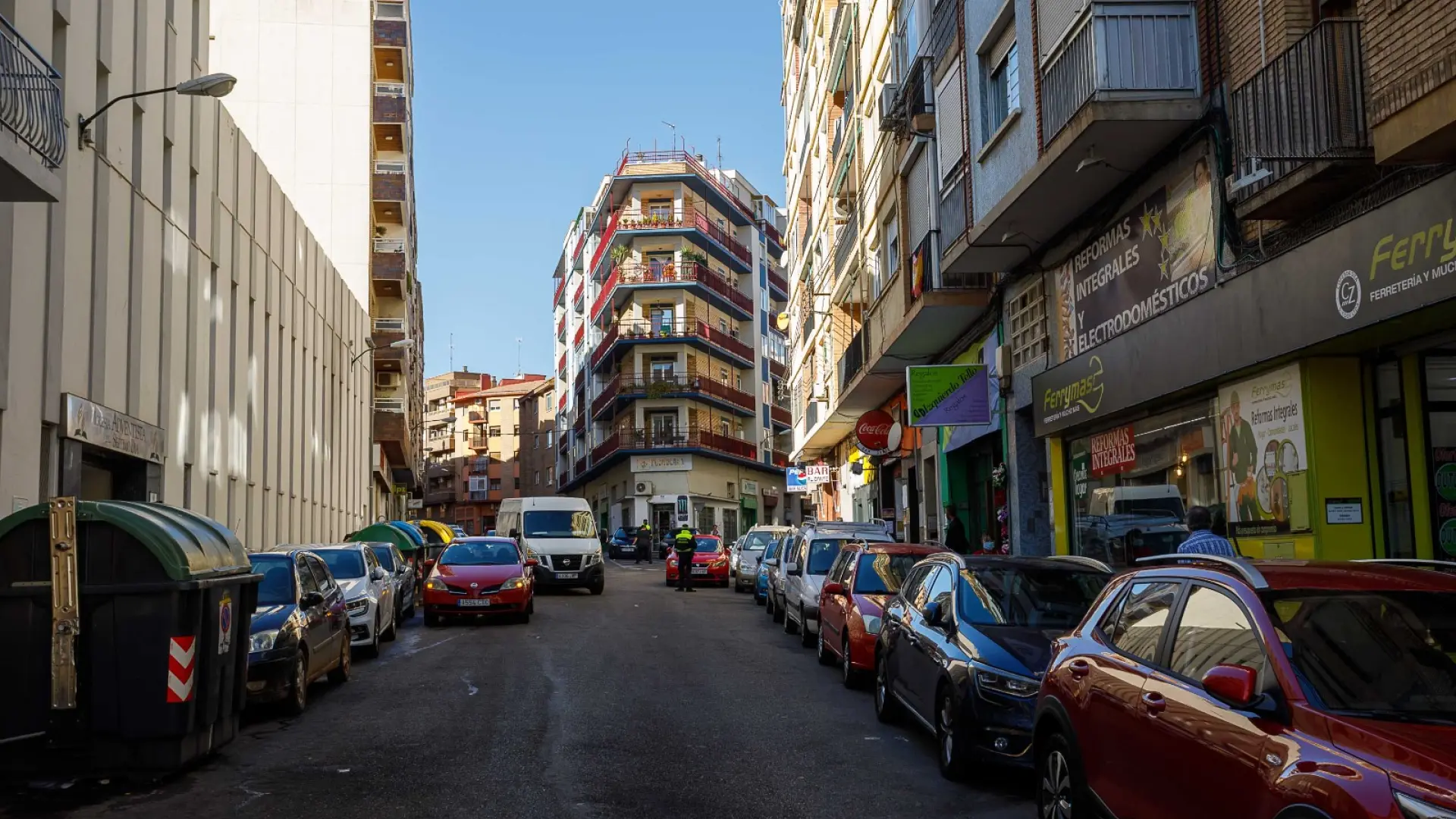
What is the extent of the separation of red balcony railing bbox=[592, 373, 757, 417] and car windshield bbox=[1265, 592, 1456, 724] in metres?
64.1

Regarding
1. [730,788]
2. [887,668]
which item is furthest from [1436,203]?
[730,788]

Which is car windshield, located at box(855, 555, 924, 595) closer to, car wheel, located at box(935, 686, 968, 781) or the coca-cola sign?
car wheel, located at box(935, 686, 968, 781)

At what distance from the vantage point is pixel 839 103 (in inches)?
1390

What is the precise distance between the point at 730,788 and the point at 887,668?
3012mm

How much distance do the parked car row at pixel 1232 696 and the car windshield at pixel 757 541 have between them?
74.3 ft

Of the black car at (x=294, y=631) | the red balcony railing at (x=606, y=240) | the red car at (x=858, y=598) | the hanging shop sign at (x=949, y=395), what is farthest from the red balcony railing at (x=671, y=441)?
the black car at (x=294, y=631)

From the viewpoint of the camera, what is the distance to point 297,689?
37.2 feet

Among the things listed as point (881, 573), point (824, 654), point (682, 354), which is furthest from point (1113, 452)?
point (682, 354)

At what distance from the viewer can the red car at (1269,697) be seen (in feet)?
13.4

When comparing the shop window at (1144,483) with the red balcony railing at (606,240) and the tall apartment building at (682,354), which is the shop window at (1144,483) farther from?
the red balcony railing at (606,240)

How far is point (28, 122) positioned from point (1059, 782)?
10735 millimetres

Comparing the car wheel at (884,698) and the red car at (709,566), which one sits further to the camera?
the red car at (709,566)

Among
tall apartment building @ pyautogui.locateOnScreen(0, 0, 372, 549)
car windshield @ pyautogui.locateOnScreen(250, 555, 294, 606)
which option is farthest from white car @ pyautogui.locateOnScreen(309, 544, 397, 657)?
tall apartment building @ pyautogui.locateOnScreen(0, 0, 372, 549)

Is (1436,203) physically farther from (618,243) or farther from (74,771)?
(618,243)
